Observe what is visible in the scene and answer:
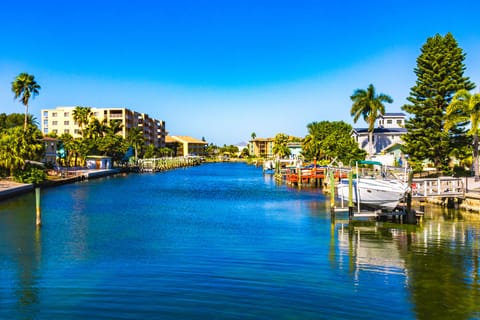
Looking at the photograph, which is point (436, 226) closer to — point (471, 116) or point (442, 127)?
point (471, 116)

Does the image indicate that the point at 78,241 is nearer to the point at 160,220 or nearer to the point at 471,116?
the point at 160,220

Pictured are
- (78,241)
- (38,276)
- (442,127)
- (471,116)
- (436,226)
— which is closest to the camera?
(38,276)

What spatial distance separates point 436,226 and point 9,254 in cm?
2582

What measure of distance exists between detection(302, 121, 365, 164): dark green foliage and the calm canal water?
37074mm

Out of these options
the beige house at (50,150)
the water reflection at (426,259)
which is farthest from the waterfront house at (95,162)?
the water reflection at (426,259)

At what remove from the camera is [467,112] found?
45094 mm

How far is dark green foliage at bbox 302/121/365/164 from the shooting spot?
248 ft

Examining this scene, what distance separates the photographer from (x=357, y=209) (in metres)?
34.1

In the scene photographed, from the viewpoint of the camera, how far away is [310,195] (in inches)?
2169

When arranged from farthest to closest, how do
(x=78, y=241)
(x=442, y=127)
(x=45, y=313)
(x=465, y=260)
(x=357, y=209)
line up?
1. (x=442, y=127)
2. (x=357, y=209)
3. (x=78, y=241)
4. (x=465, y=260)
5. (x=45, y=313)

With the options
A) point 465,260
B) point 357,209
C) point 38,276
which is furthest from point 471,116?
point 38,276

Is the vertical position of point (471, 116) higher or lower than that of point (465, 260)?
higher

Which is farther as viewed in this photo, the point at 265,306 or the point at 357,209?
the point at 357,209

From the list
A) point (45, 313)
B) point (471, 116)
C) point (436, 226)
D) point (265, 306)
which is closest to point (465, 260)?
point (436, 226)
